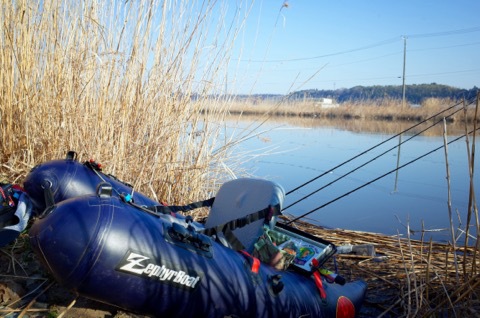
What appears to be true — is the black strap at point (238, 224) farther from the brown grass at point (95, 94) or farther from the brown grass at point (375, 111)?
the brown grass at point (375, 111)

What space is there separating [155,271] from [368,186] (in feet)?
21.5

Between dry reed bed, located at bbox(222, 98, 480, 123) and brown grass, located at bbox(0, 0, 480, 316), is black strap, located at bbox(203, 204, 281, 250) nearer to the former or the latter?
brown grass, located at bbox(0, 0, 480, 316)

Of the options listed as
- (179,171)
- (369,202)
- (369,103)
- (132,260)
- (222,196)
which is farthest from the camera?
(369,103)

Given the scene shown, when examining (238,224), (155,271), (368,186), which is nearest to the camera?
(155,271)

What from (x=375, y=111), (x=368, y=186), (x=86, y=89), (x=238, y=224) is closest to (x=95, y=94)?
(x=86, y=89)

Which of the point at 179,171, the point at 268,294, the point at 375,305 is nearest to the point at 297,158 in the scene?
the point at 179,171

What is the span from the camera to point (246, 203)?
2742mm

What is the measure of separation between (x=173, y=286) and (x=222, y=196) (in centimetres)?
111

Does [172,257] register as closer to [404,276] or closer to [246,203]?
[246,203]

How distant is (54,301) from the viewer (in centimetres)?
224

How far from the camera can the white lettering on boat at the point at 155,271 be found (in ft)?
5.65

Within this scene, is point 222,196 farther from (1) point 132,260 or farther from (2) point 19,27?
(2) point 19,27

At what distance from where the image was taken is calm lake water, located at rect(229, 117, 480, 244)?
17.9ft

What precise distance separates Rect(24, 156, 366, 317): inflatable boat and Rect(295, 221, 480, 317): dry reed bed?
302 millimetres
